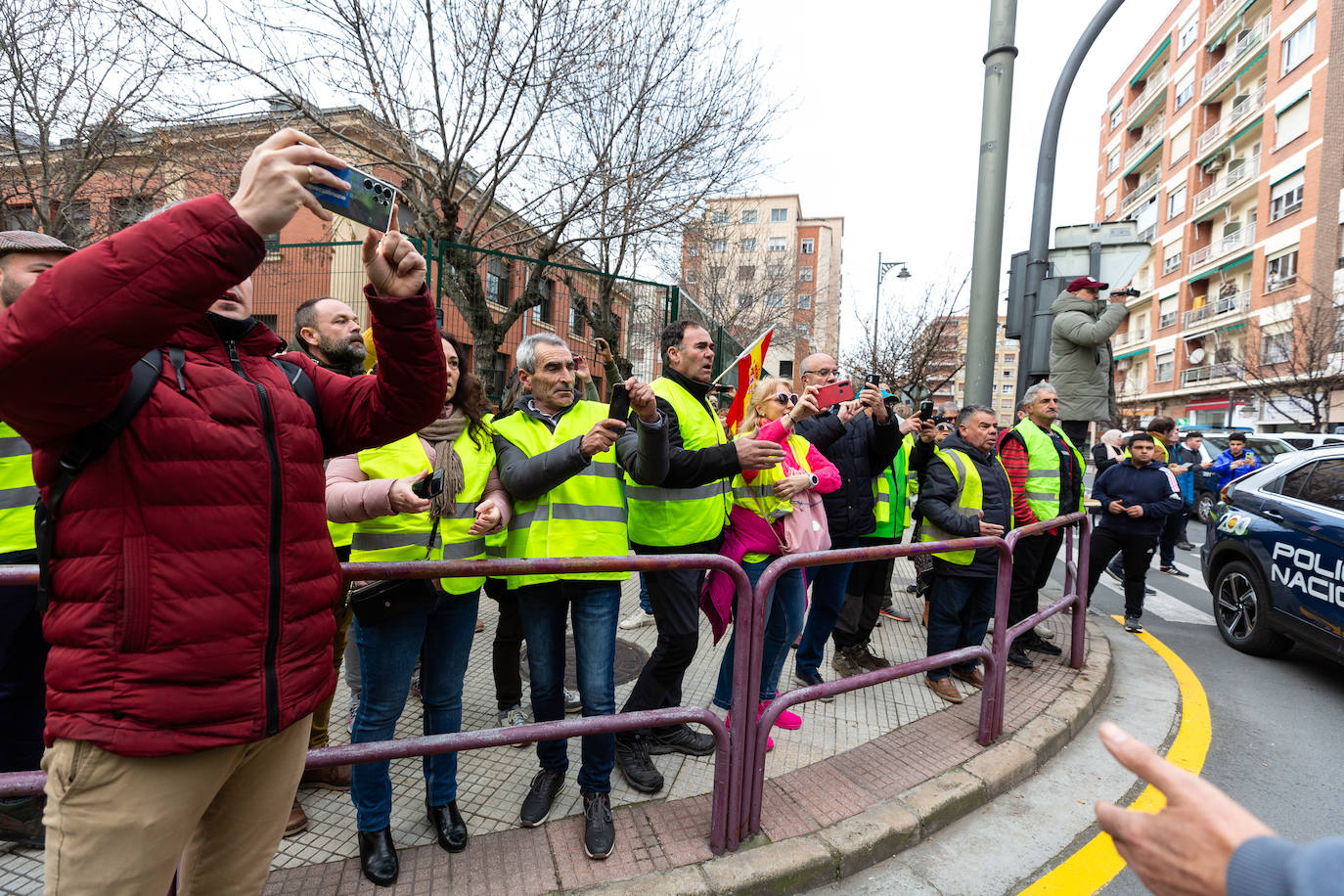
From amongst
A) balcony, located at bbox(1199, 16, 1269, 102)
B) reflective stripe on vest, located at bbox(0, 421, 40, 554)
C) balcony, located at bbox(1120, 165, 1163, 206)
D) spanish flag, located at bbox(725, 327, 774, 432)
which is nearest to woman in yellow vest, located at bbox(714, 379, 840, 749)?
spanish flag, located at bbox(725, 327, 774, 432)

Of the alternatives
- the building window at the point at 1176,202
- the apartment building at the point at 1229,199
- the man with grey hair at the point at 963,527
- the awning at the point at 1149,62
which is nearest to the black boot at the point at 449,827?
the man with grey hair at the point at 963,527

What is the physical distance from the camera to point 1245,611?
5.20 meters

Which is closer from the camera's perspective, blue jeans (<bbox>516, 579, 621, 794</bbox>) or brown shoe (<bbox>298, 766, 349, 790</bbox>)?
blue jeans (<bbox>516, 579, 621, 794</bbox>)

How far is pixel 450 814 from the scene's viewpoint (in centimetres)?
240

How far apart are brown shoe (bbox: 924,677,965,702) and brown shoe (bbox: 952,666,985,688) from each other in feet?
0.45

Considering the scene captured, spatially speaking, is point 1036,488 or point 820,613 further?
point 1036,488

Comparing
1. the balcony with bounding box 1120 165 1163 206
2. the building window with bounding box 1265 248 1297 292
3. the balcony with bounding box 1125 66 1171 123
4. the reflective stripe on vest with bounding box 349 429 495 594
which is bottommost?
the reflective stripe on vest with bounding box 349 429 495 594

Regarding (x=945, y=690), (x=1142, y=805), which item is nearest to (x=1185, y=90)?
(x=945, y=690)

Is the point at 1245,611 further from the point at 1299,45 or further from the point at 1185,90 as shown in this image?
the point at 1185,90

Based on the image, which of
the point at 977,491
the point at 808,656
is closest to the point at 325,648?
the point at 808,656

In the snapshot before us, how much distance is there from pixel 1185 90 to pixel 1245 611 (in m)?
42.7

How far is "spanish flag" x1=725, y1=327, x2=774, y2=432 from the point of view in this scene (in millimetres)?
3008

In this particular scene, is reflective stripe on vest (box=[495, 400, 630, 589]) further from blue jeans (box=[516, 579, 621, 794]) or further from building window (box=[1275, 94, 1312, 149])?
building window (box=[1275, 94, 1312, 149])

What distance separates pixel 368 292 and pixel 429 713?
70.1 inches
